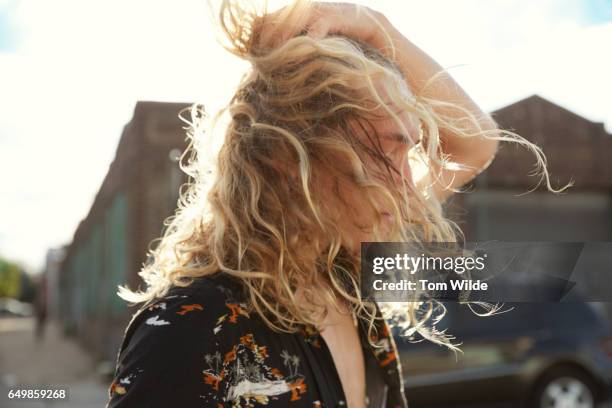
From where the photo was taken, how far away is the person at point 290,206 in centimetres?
96

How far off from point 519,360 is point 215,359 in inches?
175

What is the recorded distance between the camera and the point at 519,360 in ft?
16.1

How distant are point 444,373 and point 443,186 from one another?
3.63 m

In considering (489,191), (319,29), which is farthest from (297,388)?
(489,191)

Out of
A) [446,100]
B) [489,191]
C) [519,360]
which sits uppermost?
[489,191]

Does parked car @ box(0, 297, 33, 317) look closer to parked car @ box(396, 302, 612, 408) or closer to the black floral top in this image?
parked car @ box(396, 302, 612, 408)

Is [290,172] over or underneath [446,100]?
underneath

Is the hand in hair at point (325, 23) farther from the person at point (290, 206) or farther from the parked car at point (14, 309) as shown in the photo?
the parked car at point (14, 309)

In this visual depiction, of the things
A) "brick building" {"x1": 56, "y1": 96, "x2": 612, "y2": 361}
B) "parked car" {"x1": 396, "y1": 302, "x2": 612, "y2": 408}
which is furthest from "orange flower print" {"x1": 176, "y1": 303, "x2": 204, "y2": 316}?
"brick building" {"x1": 56, "y1": 96, "x2": 612, "y2": 361}

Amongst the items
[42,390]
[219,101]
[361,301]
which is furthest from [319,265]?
[42,390]

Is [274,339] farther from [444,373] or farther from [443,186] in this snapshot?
[444,373]

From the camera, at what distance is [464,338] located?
4.80 m

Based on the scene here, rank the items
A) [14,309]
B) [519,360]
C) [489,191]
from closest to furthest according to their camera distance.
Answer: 1. [519,360]
2. [489,191]
3. [14,309]

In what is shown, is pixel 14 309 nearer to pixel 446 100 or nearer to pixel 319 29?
pixel 446 100
